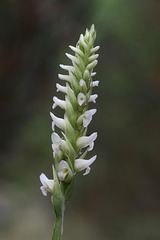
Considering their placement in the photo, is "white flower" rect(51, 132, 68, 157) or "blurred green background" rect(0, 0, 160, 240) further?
"blurred green background" rect(0, 0, 160, 240)

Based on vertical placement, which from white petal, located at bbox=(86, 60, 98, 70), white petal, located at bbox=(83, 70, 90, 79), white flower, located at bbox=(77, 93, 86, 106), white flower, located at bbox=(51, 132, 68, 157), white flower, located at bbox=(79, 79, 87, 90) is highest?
white petal, located at bbox=(86, 60, 98, 70)

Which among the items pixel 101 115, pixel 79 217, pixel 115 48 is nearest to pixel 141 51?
pixel 115 48

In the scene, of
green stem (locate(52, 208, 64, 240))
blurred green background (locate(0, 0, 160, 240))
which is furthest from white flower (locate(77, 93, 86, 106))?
blurred green background (locate(0, 0, 160, 240))

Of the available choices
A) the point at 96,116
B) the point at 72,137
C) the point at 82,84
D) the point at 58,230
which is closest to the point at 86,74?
the point at 82,84

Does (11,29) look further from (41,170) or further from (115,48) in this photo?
(41,170)

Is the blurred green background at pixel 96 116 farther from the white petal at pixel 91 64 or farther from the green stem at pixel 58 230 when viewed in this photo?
the green stem at pixel 58 230

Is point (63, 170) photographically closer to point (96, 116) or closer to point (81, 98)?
point (81, 98)

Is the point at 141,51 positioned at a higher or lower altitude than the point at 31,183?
higher

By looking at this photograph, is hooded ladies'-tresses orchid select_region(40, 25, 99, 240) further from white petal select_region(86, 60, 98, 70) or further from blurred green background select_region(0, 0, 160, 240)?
blurred green background select_region(0, 0, 160, 240)
